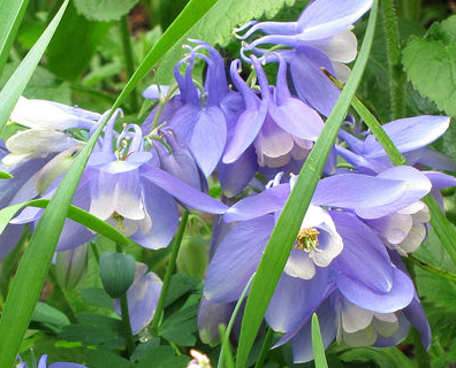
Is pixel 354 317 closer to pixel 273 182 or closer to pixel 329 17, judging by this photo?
pixel 273 182

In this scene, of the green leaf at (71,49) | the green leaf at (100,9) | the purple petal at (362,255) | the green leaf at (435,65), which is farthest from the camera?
the green leaf at (71,49)

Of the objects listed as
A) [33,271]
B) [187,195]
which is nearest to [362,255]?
[187,195]

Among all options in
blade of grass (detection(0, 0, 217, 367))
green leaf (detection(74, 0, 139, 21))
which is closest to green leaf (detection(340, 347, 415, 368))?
blade of grass (detection(0, 0, 217, 367))

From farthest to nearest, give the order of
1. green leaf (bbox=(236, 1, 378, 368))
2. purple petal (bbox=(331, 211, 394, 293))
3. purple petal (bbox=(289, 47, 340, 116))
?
purple petal (bbox=(289, 47, 340, 116)), purple petal (bbox=(331, 211, 394, 293)), green leaf (bbox=(236, 1, 378, 368))

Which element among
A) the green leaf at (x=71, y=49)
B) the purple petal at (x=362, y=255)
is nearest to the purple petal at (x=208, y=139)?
the purple petal at (x=362, y=255)

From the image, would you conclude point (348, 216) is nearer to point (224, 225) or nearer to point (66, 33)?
point (224, 225)

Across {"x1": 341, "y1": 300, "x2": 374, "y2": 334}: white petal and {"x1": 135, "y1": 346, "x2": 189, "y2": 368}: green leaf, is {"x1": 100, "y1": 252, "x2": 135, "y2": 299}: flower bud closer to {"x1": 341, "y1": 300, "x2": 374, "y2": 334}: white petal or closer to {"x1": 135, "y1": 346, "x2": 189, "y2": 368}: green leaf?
{"x1": 135, "y1": 346, "x2": 189, "y2": 368}: green leaf

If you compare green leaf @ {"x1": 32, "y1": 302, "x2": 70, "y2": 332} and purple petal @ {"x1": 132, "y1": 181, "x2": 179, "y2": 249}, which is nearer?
purple petal @ {"x1": 132, "y1": 181, "x2": 179, "y2": 249}

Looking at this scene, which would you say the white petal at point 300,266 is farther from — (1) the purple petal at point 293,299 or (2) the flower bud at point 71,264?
(2) the flower bud at point 71,264
